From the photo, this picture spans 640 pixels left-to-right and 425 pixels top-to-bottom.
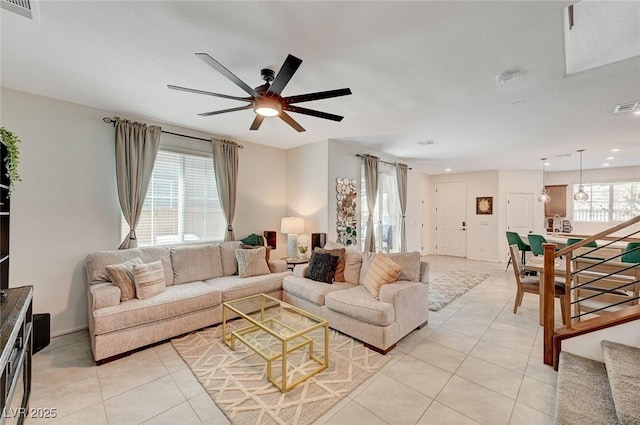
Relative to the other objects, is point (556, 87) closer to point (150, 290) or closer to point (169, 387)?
point (169, 387)

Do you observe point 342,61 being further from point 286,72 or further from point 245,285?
point 245,285

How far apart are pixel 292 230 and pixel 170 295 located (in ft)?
7.14

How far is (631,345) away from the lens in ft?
7.17

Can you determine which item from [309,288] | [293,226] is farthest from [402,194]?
[309,288]

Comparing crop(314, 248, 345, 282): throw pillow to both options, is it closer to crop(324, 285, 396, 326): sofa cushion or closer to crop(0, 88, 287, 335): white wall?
crop(324, 285, 396, 326): sofa cushion

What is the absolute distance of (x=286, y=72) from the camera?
187 cm

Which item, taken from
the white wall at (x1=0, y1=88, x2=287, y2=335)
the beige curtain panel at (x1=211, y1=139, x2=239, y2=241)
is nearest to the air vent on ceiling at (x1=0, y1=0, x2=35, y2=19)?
the white wall at (x1=0, y1=88, x2=287, y2=335)

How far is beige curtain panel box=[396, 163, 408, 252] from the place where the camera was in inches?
253

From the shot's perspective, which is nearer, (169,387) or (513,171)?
(169,387)

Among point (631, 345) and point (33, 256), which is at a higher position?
point (33, 256)

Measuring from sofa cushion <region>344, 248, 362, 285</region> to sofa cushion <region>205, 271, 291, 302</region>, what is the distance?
98 cm

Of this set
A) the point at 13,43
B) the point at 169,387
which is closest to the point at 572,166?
the point at 169,387

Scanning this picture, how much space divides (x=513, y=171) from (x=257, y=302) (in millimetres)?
8088

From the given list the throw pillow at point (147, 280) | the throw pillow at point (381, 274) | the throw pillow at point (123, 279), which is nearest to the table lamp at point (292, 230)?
the throw pillow at point (381, 274)
